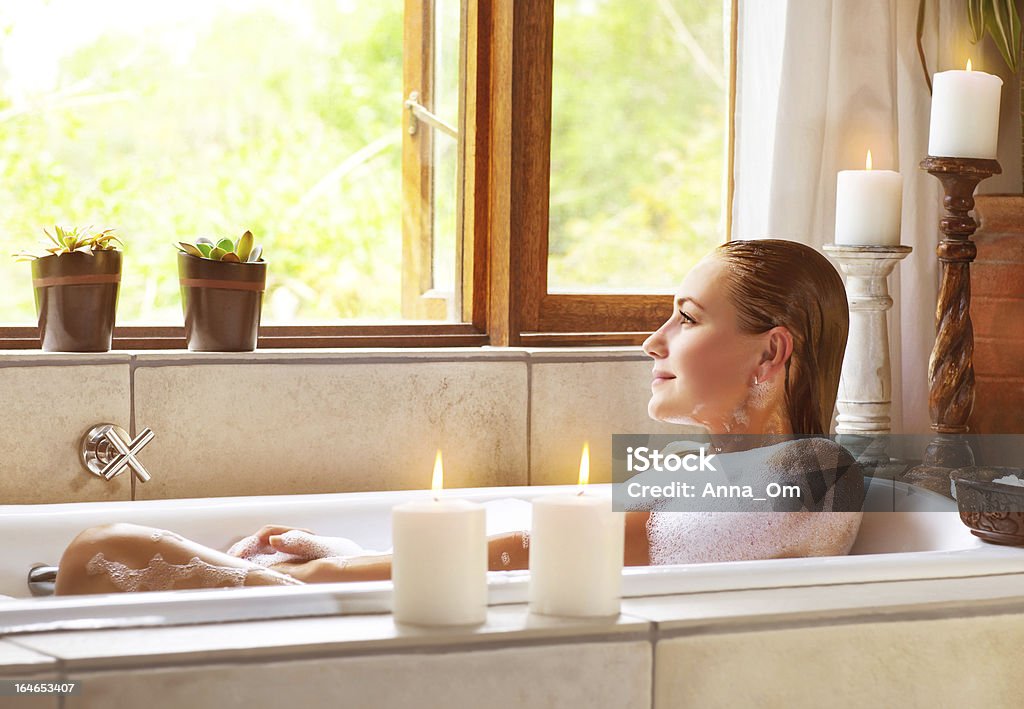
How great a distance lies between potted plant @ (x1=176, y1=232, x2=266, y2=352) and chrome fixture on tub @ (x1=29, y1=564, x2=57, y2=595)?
42 centimetres

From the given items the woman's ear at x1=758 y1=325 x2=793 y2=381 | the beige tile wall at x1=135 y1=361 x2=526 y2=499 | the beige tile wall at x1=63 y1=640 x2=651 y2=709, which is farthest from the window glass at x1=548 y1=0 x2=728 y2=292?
the beige tile wall at x1=63 y1=640 x2=651 y2=709

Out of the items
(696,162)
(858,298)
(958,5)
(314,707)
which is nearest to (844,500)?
(858,298)

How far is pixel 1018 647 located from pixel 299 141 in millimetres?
1385

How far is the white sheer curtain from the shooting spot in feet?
6.51

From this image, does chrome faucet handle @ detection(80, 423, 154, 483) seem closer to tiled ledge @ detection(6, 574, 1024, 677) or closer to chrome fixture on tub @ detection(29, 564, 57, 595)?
chrome fixture on tub @ detection(29, 564, 57, 595)

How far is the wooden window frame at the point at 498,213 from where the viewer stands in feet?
6.70

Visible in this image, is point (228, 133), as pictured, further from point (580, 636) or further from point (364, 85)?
point (580, 636)

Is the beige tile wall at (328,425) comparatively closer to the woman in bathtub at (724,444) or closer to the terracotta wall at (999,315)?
the woman in bathtub at (724,444)

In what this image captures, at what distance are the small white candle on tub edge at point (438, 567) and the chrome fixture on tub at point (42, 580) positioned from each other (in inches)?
27.9

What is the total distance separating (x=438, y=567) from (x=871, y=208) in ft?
3.82

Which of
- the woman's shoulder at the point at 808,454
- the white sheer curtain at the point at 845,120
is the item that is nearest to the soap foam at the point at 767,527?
the woman's shoulder at the point at 808,454

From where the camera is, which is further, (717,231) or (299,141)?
(717,231)

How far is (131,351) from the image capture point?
1786 mm

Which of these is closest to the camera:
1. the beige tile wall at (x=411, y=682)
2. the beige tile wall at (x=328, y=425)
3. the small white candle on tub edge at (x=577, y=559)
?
the beige tile wall at (x=411, y=682)
